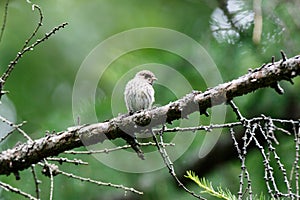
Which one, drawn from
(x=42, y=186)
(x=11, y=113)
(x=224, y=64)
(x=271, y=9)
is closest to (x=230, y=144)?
(x=224, y=64)

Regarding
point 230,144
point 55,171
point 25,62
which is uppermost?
point 25,62

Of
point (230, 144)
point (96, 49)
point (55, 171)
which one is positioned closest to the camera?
point (55, 171)

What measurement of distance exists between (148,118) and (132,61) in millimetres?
1524

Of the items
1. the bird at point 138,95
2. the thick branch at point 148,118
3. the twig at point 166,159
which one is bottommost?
the twig at point 166,159

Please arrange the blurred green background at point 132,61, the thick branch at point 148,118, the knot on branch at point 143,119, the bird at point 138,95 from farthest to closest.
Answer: the blurred green background at point 132,61, the bird at point 138,95, the knot on branch at point 143,119, the thick branch at point 148,118

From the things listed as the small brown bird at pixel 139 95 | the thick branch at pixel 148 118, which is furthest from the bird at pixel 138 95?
the thick branch at pixel 148 118

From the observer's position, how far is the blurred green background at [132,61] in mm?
2619

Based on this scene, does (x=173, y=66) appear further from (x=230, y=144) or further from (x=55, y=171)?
(x=55, y=171)

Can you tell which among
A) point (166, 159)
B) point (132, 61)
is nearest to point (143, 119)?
point (166, 159)

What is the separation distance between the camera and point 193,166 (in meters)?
2.83

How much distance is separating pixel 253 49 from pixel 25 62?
132 centimetres

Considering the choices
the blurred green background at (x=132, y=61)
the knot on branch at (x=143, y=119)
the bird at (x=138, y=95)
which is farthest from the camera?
the blurred green background at (x=132, y=61)

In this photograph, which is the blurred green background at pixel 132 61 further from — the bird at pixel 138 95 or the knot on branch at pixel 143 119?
the knot on branch at pixel 143 119

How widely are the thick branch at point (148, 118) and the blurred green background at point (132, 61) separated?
93 centimetres
